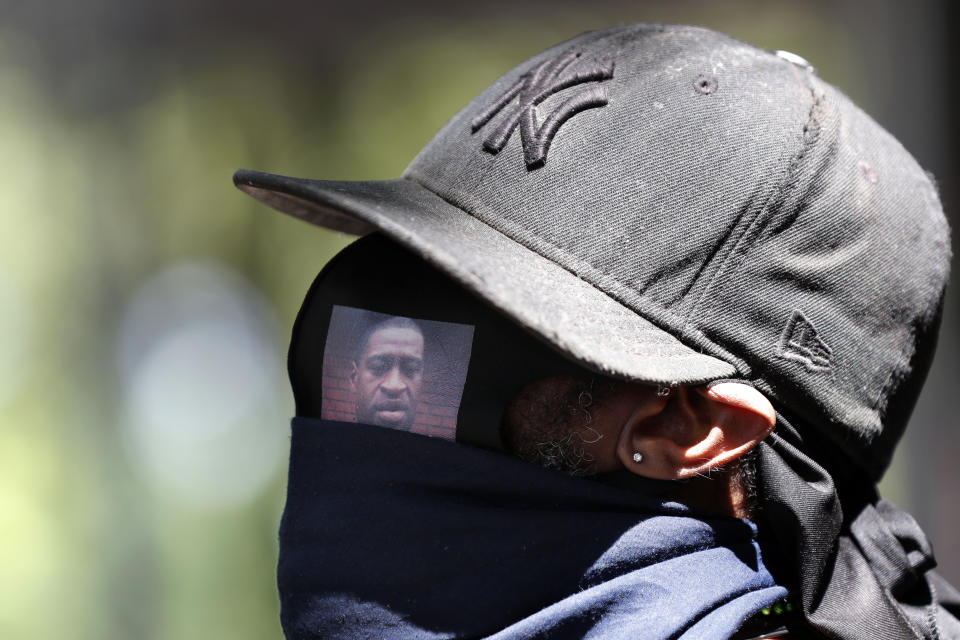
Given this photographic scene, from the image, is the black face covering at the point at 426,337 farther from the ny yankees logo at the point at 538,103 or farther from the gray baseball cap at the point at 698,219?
the ny yankees logo at the point at 538,103

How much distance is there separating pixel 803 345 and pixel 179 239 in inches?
121

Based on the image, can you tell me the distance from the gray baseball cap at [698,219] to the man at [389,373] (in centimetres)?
19

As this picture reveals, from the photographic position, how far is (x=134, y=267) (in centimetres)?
373

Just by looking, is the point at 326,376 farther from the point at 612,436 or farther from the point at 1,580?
the point at 1,580

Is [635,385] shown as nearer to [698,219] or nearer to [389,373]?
[698,219]

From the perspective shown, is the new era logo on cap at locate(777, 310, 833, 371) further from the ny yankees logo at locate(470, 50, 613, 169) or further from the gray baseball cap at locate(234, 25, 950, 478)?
the ny yankees logo at locate(470, 50, 613, 169)

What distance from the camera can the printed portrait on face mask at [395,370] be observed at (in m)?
1.26

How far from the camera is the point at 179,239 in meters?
3.72

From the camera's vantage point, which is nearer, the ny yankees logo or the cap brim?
the cap brim

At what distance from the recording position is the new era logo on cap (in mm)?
1238

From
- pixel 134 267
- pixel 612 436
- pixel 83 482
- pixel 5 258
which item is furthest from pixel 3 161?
pixel 612 436

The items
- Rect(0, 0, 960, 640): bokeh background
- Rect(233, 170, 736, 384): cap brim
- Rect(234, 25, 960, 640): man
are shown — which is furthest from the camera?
Rect(0, 0, 960, 640): bokeh background

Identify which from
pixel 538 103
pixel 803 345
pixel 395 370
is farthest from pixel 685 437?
pixel 538 103

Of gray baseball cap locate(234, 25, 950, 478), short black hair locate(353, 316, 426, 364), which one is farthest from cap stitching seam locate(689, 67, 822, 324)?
short black hair locate(353, 316, 426, 364)
